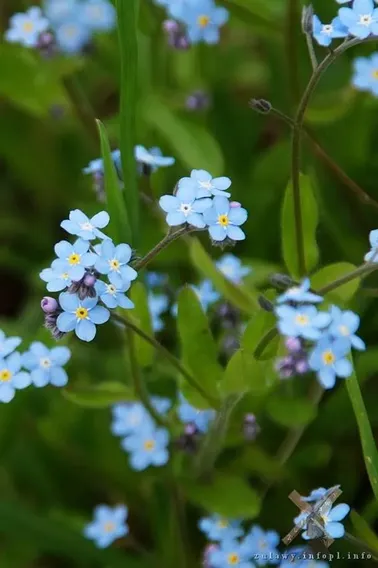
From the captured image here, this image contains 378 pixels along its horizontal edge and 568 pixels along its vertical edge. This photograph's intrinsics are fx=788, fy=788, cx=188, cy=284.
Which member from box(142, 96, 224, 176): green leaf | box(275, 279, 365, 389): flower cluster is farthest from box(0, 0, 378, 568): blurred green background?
box(275, 279, 365, 389): flower cluster

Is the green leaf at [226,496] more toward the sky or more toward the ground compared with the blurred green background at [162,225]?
more toward the ground

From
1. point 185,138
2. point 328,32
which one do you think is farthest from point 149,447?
point 328,32

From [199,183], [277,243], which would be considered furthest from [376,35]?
[277,243]

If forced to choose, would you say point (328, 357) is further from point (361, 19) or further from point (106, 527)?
point (106, 527)

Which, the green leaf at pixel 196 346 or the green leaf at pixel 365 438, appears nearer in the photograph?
the green leaf at pixel 365 438

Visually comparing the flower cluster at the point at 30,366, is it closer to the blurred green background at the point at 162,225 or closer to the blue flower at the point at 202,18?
the blurred green background at the point at 162,225

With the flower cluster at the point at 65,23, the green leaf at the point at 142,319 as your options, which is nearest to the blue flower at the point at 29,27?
the flower cluster at the point at 65,23

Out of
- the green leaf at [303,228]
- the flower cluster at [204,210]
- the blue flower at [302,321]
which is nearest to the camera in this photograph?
the blue flower at [302,321]

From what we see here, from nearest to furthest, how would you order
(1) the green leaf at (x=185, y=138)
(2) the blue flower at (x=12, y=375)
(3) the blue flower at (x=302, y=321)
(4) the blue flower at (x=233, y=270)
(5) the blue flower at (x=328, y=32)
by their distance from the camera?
→ 1. (3) the blue flower at (x=302, y=321)
2. (5) the blue flower at (x=328, y=32)
3. (2) the blue flower at (x=12, y=375)
4. (4) the blue flower at (x=233, y=270)
5. (1) the green leaf at (x=185, y=138)
